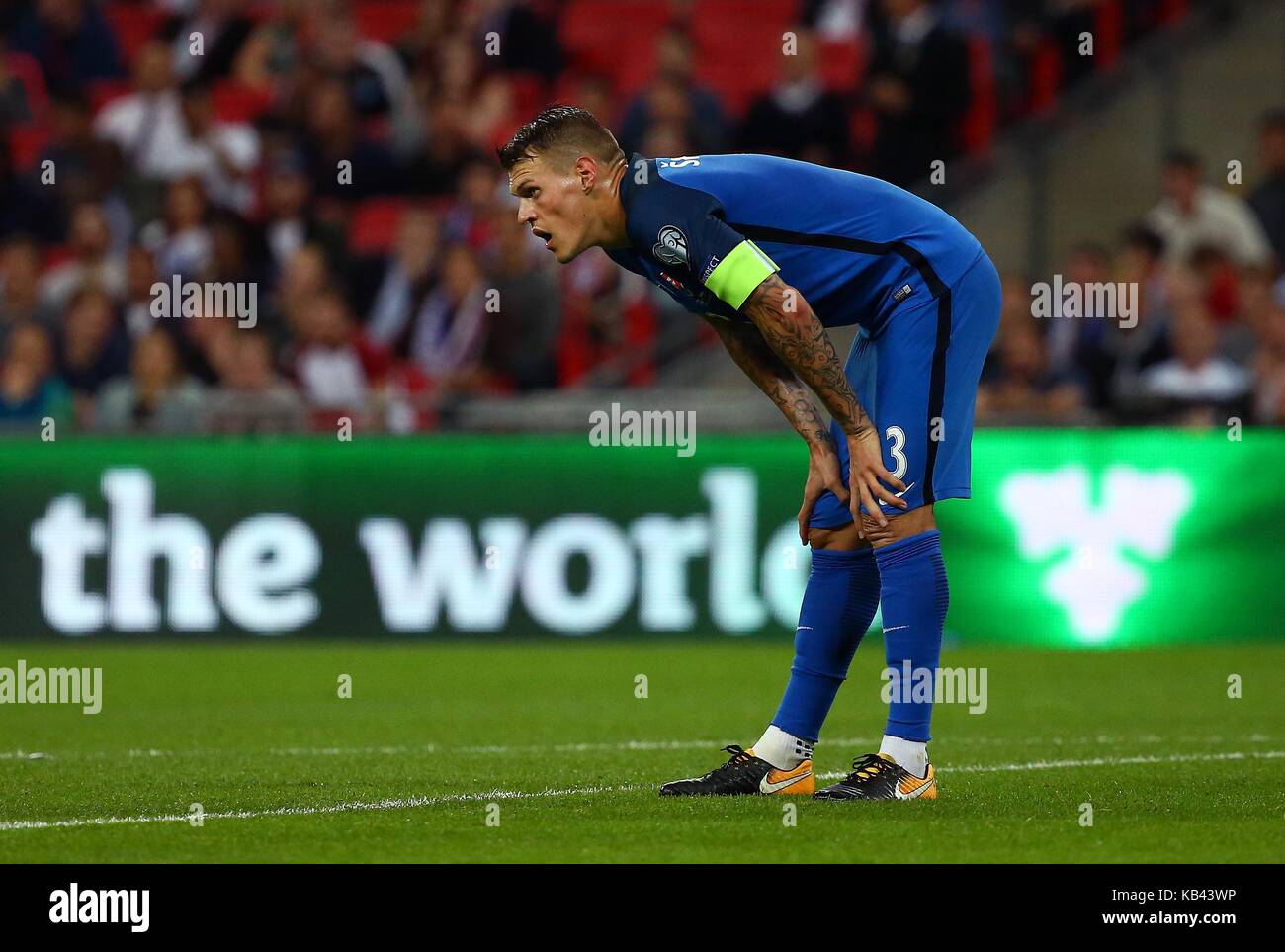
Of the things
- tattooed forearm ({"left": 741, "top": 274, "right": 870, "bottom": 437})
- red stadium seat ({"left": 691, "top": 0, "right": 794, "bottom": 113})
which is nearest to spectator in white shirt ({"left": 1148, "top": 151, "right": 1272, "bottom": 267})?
red stadium seat ({"left": 691, "top": 0, "right": 794, "bottom": 113})

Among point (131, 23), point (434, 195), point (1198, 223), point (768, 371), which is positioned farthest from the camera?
point (131, 23)

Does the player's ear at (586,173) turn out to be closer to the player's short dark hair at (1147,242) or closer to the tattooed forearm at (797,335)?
the tattooed forearm at (797,335)

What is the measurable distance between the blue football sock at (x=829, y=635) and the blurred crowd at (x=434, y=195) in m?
6.30

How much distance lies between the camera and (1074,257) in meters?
13.9

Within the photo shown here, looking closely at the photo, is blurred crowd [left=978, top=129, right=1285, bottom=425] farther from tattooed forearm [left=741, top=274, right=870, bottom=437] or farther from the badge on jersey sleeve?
the badge on jersey sleeve

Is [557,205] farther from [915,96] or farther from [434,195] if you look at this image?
[434,195]

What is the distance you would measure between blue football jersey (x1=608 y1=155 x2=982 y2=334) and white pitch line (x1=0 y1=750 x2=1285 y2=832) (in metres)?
1.54

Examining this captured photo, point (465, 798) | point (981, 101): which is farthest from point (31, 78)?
point (465, 798)

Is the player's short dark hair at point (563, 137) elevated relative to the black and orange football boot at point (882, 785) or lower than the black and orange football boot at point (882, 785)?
elevated

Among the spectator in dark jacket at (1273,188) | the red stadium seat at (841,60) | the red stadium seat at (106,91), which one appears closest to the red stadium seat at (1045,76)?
the red stadium seat at (841,60)

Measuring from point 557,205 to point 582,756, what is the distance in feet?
7.50

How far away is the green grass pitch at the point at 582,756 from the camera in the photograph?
5.39m

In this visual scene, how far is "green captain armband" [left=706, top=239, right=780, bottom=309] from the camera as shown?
5.71 metres

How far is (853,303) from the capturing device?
6195 millimetres
